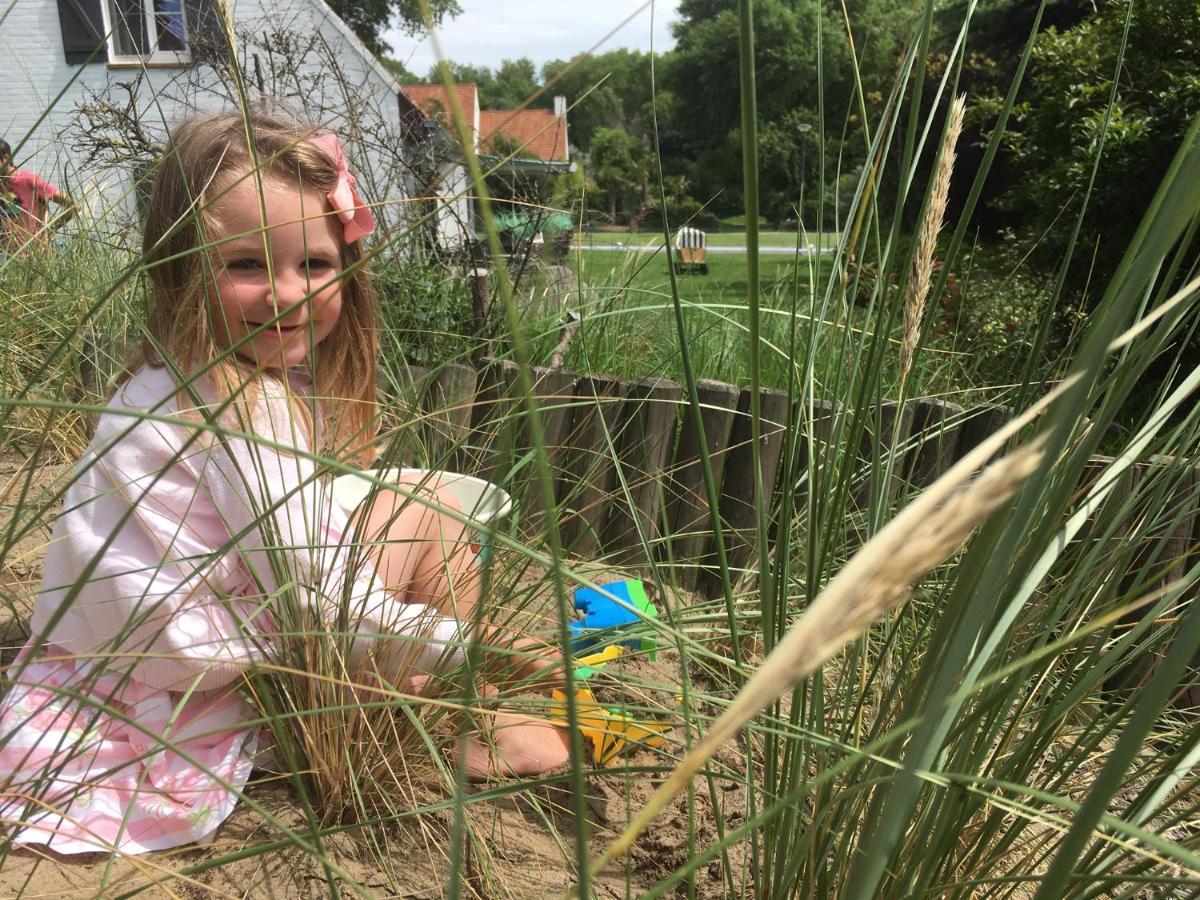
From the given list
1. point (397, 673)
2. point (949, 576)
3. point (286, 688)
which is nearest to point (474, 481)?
point (397, 673)

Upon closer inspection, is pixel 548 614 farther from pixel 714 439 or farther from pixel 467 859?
pixel 714 439

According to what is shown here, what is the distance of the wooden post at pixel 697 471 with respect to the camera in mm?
2457

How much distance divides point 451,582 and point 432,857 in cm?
40

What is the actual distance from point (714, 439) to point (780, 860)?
168 centimetres

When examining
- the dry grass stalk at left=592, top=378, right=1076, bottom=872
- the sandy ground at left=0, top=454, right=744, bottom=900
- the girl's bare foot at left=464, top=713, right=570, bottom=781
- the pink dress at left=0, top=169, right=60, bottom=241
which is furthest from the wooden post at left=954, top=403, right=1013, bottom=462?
the pink dress at left=0, top=169, right=60, bottom=241

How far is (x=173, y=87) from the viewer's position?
1112 centimetres

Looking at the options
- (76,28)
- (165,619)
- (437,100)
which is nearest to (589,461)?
(165,619)

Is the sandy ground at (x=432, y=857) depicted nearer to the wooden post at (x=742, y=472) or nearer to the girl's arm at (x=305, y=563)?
the girl's arm at (x=305, y=563)

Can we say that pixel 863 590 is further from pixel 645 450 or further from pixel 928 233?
pixel 645 450

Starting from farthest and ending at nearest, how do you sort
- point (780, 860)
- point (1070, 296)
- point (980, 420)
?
1. point (1070, 296)
2. point (980, 420)
3. point (780, 860)

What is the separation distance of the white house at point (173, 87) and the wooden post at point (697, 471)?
0.88 metres

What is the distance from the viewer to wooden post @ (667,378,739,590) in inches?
96.7

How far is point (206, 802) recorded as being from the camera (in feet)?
4.32

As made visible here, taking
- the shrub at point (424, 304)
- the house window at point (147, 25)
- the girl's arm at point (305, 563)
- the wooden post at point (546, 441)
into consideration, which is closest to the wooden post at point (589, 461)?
the wooden post at point (546, 441)
